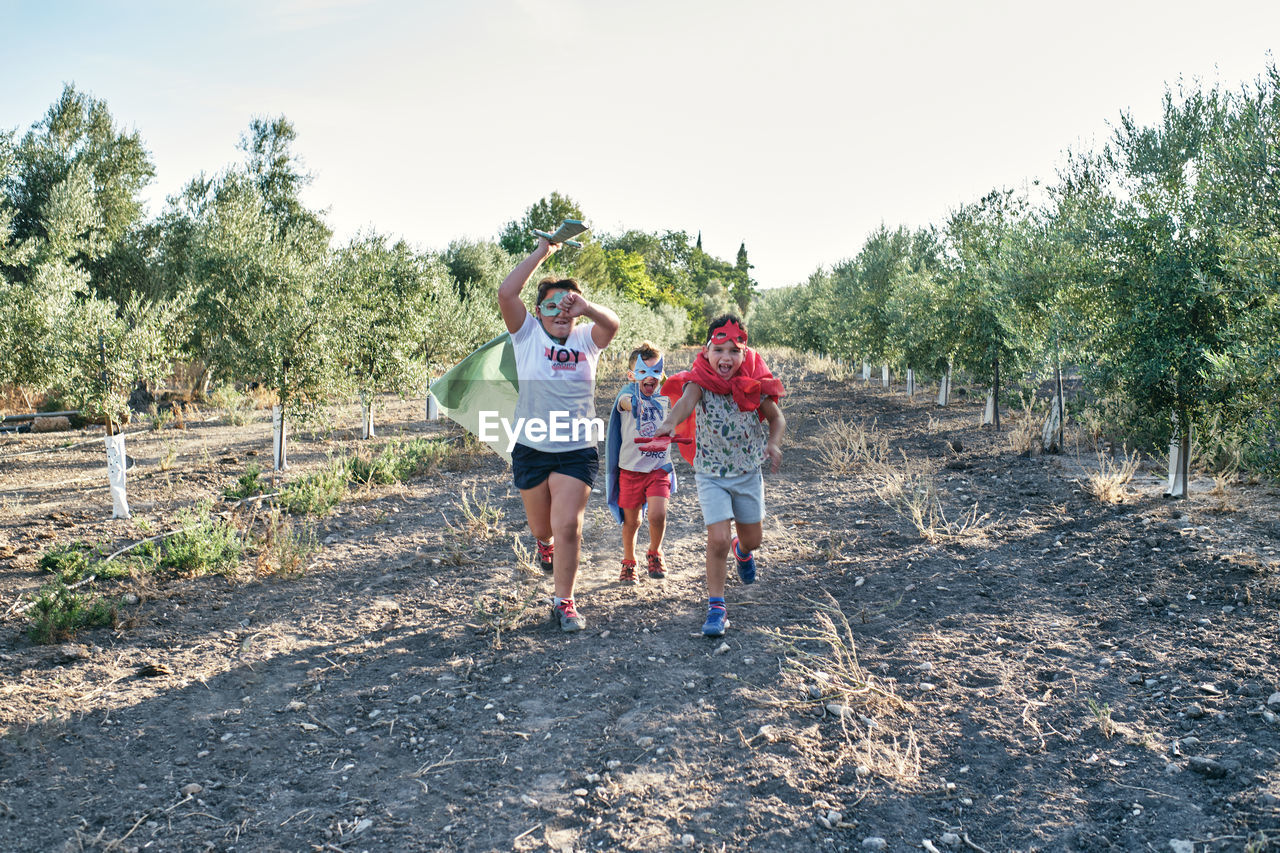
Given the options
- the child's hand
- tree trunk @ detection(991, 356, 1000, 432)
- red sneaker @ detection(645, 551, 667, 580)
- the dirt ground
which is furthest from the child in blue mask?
tree trunk @ detection(991, 356, 1000, 432)

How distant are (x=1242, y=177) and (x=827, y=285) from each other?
29.1 m

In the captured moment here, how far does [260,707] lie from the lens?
3.78m

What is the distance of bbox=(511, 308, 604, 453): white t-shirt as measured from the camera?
14.6ft

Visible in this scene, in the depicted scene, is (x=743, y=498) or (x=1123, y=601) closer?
(x=743, y=498)

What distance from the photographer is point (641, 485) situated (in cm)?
547

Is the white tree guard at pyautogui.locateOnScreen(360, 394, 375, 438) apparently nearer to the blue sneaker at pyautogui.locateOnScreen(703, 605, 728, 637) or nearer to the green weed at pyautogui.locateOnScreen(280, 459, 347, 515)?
the green weed at pyautogui.locateOnScreen(280, 459, 347, 515)

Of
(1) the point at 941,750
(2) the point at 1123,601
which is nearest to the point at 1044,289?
(2) the point at 1123,601

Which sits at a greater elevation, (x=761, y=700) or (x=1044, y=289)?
(x=1044, y=289)

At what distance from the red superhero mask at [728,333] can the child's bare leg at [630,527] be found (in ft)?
5.56

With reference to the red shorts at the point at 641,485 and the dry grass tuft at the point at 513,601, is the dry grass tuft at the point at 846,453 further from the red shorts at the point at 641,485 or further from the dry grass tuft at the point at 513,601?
the dry grass tuft at the point at 513,601

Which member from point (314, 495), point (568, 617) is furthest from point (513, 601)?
point (314, 495)

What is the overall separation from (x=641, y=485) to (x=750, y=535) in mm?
1060

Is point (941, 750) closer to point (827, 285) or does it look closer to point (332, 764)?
point (332, 764)

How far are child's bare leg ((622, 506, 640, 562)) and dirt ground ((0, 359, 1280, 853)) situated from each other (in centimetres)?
33
